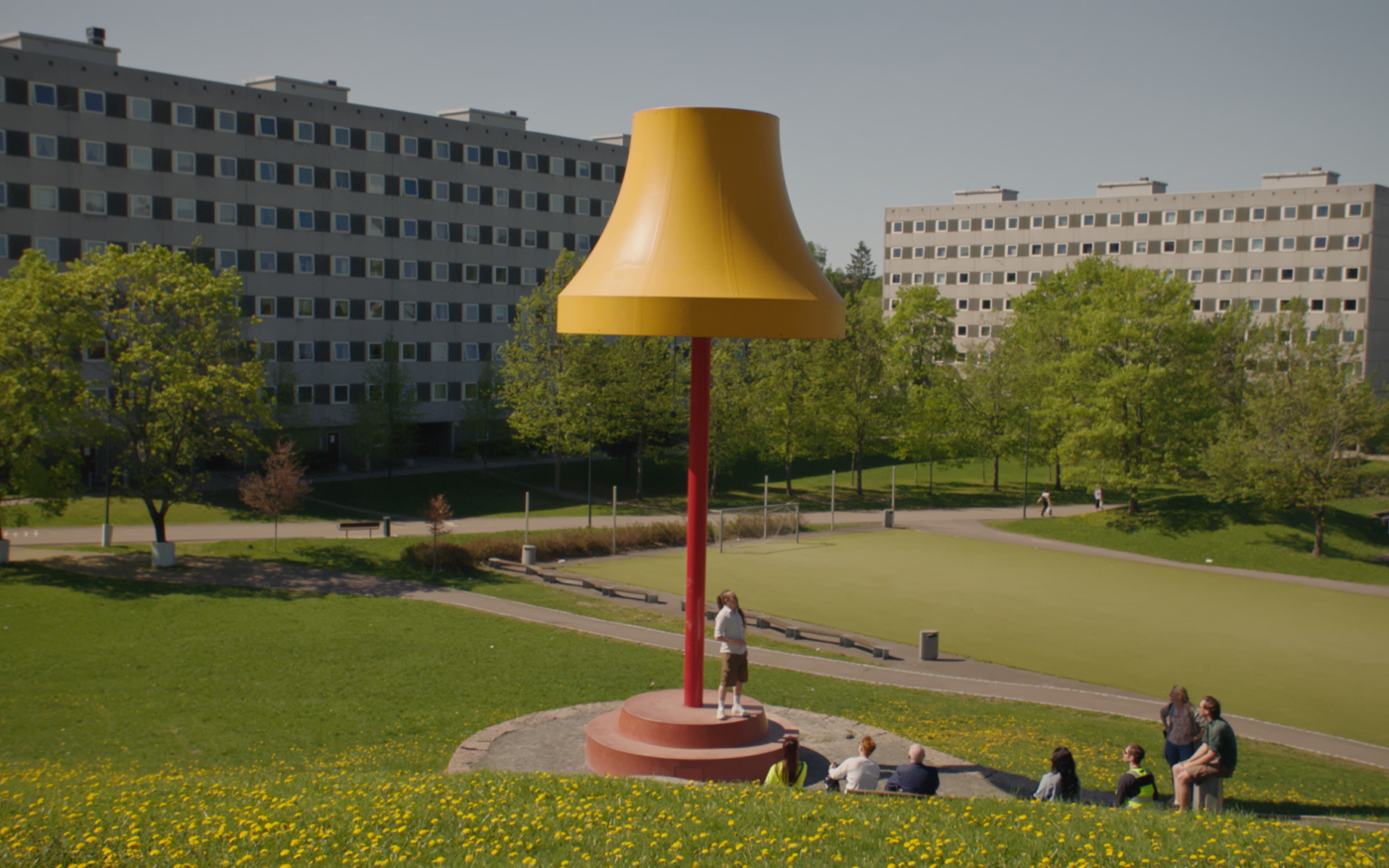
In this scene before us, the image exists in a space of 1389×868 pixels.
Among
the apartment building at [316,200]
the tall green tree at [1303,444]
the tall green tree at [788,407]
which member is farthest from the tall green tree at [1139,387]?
the apartment building at [316,200]

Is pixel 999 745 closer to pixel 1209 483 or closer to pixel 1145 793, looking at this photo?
pixel 1145 793

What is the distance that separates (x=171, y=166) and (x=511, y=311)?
23.4 metres

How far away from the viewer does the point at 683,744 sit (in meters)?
15.1

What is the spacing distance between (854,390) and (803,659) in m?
39.5

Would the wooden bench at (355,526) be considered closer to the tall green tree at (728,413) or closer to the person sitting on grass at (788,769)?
the tall green tree at (728,413)

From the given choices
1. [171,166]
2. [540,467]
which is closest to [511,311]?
[540,467]

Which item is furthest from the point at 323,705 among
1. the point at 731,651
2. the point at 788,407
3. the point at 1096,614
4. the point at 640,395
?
the point at 788,407

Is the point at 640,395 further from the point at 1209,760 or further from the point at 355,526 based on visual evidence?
the point at 1209,760

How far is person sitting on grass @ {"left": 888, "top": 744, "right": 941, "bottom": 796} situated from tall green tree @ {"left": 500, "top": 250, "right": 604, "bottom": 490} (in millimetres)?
46483

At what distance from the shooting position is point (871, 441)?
66750 mm

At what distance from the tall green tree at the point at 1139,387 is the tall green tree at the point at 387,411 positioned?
120ft

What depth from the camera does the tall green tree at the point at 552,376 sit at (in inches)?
2357

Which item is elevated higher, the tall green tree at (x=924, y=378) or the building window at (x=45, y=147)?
the building window at (x=45, y=147)

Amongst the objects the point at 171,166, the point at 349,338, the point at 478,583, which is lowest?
the point at 478,583
